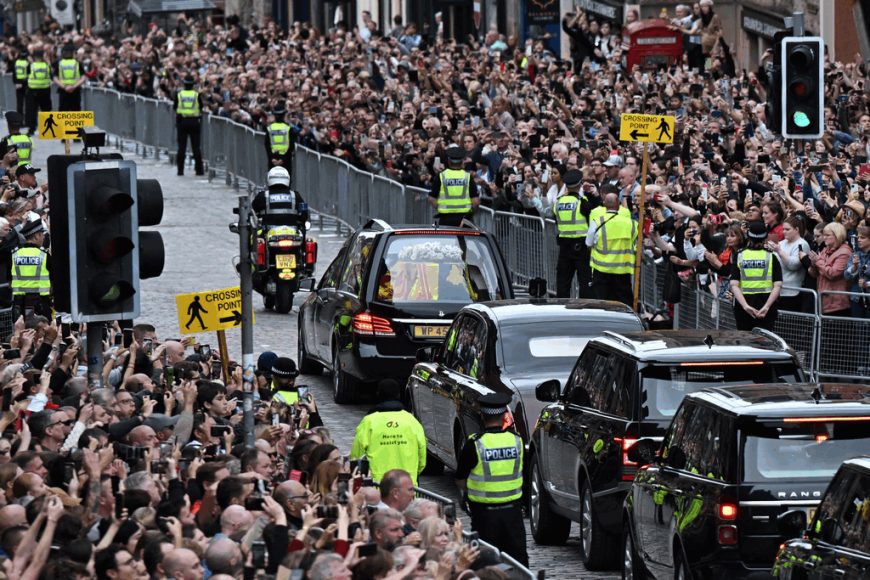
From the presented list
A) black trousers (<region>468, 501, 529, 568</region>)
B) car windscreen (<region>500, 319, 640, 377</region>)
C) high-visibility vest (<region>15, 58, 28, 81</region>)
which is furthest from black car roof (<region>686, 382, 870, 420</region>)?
high-visibility vest (<region>15, 58, 28, 81</region>)

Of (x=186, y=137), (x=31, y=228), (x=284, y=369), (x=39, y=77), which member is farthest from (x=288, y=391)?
(x=39, y=77)

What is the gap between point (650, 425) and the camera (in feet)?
35.7

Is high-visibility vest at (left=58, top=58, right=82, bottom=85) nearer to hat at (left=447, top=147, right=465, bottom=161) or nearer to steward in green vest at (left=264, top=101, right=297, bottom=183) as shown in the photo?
steward in green vest at (left=264, top=101, right=297, bottom=183)

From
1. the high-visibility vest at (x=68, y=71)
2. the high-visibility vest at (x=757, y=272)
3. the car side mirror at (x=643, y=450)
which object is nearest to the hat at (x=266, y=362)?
the high-visibility vest at (x=757, y=272)

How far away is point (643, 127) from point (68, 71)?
83.1 feet

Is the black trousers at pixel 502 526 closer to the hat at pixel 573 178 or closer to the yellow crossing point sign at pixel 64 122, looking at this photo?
the hat at pixel 573 178

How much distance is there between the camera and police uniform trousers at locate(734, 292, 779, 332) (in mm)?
16766

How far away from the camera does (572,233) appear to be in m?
20.8

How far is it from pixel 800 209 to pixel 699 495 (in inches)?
368

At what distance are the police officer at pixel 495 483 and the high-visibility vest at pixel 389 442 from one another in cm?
52

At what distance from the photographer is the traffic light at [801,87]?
50.1 ft

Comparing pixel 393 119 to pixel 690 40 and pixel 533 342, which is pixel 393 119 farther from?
pixel 533 342

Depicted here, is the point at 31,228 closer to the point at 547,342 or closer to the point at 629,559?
the point at 547,342

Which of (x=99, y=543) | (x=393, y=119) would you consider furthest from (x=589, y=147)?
(x=99, y=543)
